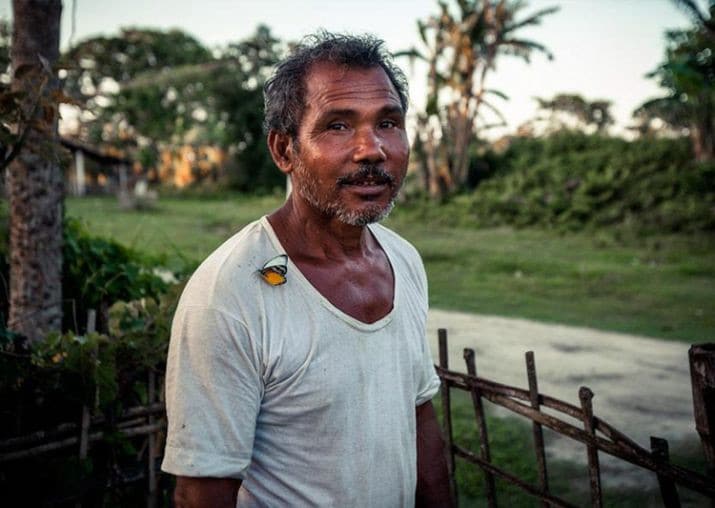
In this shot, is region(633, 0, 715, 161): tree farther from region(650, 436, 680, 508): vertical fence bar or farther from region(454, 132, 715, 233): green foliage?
region(650, 436, 680, 508): vertical fence bar

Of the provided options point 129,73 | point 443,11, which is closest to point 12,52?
point 443,11

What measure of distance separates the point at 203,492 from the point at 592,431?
1.41 meters

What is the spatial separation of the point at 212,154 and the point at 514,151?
19750 mm

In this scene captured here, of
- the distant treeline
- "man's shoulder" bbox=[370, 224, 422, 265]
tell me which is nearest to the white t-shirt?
"man's shoulder" bbox=[370, 224, 422, 265]

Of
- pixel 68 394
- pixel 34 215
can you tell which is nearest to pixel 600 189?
pixel 34 215

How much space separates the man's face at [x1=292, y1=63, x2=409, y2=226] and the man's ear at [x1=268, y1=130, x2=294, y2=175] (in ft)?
0.19

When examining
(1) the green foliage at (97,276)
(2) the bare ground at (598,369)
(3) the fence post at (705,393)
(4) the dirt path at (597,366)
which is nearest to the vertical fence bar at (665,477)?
(3) the fence post at (705,393)

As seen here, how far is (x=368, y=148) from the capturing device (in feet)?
4.81

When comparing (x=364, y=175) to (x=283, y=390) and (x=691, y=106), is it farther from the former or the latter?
(x=691, y=106)

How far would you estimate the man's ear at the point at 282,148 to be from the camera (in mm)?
1571

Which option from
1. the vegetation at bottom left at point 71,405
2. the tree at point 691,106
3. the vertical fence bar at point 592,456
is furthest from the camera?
the tree at point 691,106

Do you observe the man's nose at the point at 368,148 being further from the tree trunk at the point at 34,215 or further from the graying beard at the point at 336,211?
the tree trunk at the point at 34,215

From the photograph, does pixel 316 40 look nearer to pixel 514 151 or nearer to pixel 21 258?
pixel 21 258

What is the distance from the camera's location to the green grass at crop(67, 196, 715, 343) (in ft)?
25.1
